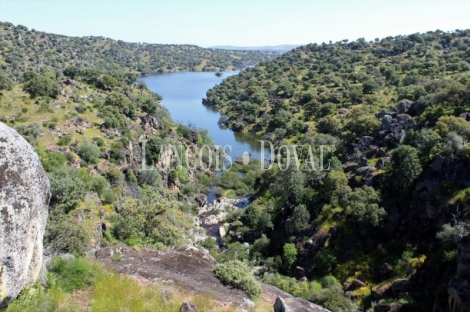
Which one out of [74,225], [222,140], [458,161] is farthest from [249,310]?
[222,140]

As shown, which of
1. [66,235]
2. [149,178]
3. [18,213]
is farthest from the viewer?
[149,178]

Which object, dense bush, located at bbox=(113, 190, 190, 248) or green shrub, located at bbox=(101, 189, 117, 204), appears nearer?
dense bush, located at bbox=(113, 190, 190, 248)

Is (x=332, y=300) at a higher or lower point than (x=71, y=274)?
lower

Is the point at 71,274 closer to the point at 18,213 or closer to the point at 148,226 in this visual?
the point at 18,213

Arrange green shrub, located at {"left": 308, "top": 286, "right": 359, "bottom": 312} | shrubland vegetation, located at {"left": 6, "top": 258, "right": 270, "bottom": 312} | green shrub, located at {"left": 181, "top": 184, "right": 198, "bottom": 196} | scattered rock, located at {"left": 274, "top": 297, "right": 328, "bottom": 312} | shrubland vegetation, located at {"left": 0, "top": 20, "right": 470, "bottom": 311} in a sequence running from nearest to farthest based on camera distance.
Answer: shrubland vegetation, located at {"left": 6, "top": 258, "right": 270, "bottom": 312}
scattered rock, located at {"left": 274, "top": 297, "right": 328, "bottom": 312}
shrubland vegetation, located at {"left": 0, "top": 20, "right": 470, "bottom": 311}
green shrub, located at {"left": 308, "top": 286, "right": 359, "bottom": 312}
green shrub, located at {"left": 181, "top": 184, "right": 198, "bottom": 196}

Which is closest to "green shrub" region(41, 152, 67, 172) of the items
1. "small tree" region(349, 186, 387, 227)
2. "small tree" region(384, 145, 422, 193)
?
"small tree" region(349, 186, 387, 227)

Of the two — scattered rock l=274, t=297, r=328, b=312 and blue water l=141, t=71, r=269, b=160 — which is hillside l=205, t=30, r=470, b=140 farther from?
scattered rock l=274, t=297, r=328, b=312

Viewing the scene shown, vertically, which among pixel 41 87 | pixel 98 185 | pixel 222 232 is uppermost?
pixel 41 87

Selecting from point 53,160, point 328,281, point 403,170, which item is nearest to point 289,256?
point 328,281
